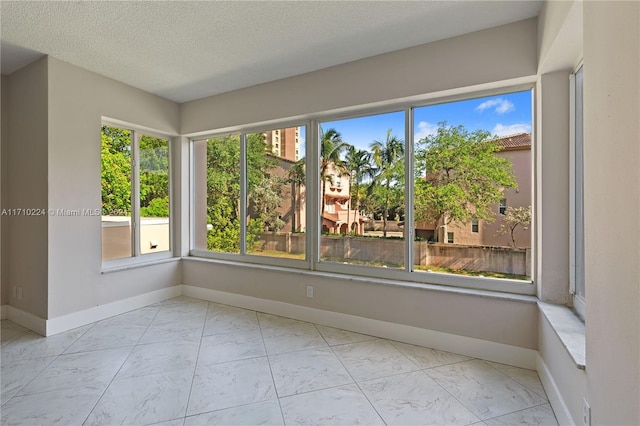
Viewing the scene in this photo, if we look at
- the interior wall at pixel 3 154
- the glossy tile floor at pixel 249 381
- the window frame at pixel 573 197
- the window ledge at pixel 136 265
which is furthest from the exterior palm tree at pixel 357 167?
the interior wall at pixel 3 154

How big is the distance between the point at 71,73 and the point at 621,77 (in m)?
4.23

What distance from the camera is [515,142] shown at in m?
2.48

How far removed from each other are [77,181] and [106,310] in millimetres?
1454

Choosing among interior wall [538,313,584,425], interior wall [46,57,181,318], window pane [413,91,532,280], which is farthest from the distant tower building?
interior wall [538,313,584,425]

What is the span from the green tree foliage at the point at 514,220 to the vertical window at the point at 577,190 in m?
0.37

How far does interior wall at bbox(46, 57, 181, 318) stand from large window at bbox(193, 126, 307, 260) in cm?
113

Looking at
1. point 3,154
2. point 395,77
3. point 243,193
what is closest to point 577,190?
point 395,77

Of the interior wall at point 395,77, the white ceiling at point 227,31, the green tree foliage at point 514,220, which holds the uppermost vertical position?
the white ceiling at point 227,31

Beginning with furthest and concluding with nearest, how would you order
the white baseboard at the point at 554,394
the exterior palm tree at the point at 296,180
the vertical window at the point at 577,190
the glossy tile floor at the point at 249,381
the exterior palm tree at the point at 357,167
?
the exterior palm tree at the point at 296,180 < the exterior palm tree at the point at 357,167 < the vertical window at the point at 577,190 < the glossy tile floor at the point at 249,381 < the white baseboard at the point at 554,394

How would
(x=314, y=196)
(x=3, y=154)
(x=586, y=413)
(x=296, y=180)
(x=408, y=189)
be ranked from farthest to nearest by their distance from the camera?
(x=296, y=180) → (x=314, y=196) → (x=3, y=154) → (x=408, y=189) → (x=586, y=413)

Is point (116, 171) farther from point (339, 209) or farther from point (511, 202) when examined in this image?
point (511, 202)

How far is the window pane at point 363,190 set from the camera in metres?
2.96

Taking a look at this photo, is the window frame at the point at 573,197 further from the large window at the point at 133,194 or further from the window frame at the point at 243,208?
the large window at the point at 133,194

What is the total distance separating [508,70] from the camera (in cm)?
235
